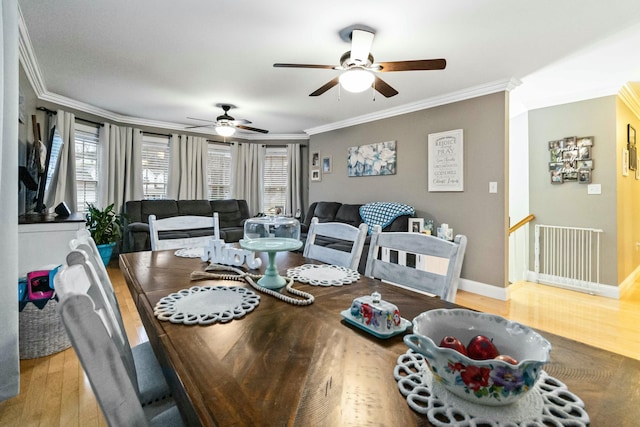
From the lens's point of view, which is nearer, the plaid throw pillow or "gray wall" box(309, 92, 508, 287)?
"gray wall" box(309, 92, 508, 287)

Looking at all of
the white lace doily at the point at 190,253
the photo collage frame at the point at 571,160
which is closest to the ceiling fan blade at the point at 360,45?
the white lace doily at the point at 190,253

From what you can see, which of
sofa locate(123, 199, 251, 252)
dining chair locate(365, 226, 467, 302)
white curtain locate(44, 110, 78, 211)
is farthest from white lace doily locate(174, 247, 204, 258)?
white curtain locate(44, 110, 78, 211)

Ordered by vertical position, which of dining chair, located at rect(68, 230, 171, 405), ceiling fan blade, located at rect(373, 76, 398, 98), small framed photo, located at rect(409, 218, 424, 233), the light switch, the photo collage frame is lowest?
dining chair, located at rect(68, 230, 171, 405)

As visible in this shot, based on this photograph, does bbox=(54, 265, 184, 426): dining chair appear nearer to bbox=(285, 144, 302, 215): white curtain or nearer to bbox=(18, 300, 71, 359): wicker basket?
bbox=(18, 300, 71, 359): wicker basket

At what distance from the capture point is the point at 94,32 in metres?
2.39

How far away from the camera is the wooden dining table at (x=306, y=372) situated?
1.68 ft

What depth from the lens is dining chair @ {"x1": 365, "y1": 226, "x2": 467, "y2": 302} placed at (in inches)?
46.1

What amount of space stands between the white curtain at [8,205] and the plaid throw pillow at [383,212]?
3.16 m

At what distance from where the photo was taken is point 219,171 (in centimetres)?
614

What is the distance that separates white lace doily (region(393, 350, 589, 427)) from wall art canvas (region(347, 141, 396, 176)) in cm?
402

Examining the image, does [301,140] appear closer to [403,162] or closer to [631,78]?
[403,162]

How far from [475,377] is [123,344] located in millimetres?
857

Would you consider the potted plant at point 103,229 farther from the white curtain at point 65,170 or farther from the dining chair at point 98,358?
the dining chair at point 98,358

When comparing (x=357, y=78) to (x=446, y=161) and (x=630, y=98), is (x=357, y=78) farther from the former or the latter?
(x=630, y=98)
